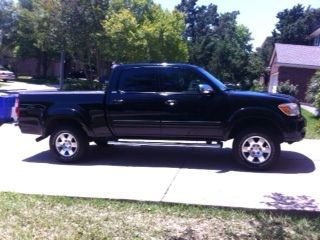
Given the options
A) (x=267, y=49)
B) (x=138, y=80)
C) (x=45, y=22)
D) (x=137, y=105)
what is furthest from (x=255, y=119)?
(x=267, y=49)

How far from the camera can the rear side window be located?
29.7 feet

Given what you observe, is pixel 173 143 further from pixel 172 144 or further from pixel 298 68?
pixel 298 68

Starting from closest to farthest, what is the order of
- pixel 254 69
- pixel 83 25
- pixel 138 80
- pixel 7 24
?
pixel 138 80
pixel 83 25
pixel 7 24
pixel 254 69

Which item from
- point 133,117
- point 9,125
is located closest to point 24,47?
point 9,125

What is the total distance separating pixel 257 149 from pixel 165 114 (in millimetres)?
1736

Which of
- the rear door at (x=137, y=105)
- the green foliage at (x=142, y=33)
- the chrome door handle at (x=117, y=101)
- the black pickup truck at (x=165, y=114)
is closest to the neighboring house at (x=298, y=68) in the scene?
the green foliage at (x=142, y=33)

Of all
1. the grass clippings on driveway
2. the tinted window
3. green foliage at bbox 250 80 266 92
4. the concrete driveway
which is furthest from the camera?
green foliage at bbox 250 80 266 92

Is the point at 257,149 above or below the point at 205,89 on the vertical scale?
below

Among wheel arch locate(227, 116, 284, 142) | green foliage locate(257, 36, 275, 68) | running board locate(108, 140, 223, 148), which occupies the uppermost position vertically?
green foliage locate(257, 36, 275, 68)

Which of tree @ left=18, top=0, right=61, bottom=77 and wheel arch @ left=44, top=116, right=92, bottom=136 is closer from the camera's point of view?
wheel arch @ left=44, top=116, right=92, bottom=136

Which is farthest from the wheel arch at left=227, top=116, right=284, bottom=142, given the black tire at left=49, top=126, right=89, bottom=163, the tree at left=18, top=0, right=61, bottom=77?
the tree at left=18, top=0, right=61, bottom=77

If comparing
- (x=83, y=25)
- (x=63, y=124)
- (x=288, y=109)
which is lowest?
(x=63, y=124)

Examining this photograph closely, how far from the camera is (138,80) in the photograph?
9125mm

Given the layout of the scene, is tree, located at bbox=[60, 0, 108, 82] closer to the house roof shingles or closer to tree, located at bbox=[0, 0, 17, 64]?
the house roof shingles
